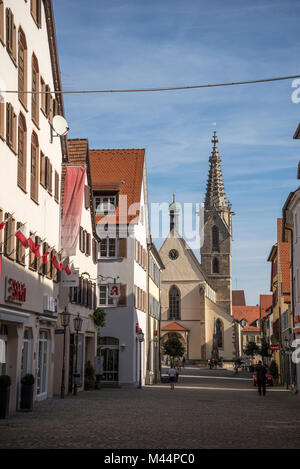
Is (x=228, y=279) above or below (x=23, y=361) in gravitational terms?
above

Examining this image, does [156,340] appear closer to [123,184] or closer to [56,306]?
[123,184]

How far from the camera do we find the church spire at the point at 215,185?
361 feet

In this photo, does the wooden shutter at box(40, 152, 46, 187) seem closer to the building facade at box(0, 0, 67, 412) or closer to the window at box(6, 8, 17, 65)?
the building facade at box(0, 0, 67, 412)

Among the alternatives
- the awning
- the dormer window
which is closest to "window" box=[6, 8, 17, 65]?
the awning

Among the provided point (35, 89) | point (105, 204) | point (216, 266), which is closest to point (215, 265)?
point (216, 266)

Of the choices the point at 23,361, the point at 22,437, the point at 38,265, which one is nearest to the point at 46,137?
the point at 38,265

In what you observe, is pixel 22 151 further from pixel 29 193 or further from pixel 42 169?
pixel 42 169

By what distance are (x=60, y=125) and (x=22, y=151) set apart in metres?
5.42

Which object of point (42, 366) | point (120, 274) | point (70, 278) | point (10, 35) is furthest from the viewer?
point (120, 274)

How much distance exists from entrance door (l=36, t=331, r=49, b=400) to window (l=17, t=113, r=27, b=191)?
6.40 metres

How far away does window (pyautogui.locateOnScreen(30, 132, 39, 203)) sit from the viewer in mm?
22234

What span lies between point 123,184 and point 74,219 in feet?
48.7

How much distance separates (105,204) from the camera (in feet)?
133

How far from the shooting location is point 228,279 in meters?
107
